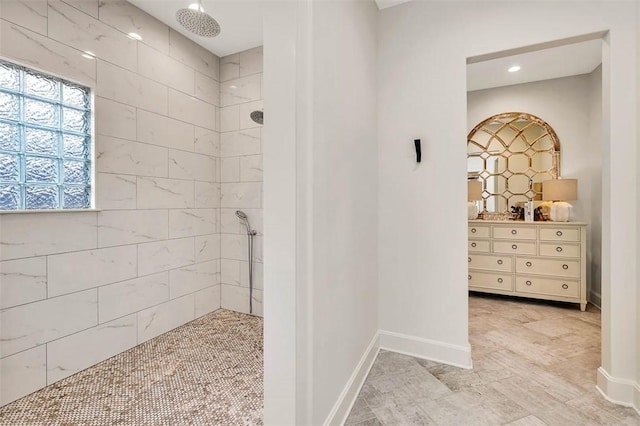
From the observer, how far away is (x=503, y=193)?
384 centimetres

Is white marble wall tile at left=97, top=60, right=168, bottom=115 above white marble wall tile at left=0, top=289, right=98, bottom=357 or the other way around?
above

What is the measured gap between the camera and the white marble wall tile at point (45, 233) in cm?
173

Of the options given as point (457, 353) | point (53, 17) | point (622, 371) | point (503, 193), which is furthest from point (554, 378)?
point (53, 17)

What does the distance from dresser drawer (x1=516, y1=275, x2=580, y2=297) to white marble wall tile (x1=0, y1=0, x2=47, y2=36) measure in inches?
186

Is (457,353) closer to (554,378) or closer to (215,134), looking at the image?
(554,378)

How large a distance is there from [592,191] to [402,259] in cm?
278

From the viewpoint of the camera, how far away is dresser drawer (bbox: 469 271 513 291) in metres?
3.44

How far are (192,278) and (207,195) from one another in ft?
2.81

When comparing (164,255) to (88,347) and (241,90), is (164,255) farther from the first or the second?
(241,90)

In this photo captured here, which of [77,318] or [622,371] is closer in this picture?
[622,371]

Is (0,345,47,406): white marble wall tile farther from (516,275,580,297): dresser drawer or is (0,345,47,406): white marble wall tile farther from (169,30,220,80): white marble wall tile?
(516,275,580,297): dresser drawer

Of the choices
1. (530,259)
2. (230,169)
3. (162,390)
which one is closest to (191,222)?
(230,169)

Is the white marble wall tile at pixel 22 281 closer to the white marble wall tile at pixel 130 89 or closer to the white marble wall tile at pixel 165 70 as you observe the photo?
the white marble wall tile at pixel 130 89

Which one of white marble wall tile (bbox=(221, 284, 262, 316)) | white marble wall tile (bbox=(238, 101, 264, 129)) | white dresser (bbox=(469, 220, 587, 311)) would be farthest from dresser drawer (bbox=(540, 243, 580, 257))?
white marble wall tile (bbox=(238, 101, 264, 129))
